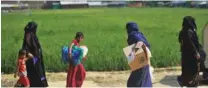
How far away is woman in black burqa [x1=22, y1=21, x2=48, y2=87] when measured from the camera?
9133 mm

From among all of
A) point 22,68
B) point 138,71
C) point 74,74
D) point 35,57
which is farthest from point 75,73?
point 138,71

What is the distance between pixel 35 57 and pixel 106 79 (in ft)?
7.28

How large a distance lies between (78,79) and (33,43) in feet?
3.47

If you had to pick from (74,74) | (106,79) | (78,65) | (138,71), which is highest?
(138,71)

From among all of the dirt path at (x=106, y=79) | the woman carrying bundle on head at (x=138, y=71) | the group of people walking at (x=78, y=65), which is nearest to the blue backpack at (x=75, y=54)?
the group of people walking at (x=78, y=65)

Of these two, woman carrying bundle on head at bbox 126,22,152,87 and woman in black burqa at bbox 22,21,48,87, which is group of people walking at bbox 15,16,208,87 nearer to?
woman in black burqa at bbox 22,21,48,87

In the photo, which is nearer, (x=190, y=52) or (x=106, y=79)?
(x=190, y=52)

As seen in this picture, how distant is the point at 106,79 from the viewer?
1091cm

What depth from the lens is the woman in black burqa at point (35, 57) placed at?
913cm

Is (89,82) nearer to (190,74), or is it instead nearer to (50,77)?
(50,77)

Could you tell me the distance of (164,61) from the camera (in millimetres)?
12711

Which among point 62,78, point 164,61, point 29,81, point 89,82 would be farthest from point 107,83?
point 164,61

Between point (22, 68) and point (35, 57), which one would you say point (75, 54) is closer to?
point (35, 57)

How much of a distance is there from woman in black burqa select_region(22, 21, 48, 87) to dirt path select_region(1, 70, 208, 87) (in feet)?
2.77
